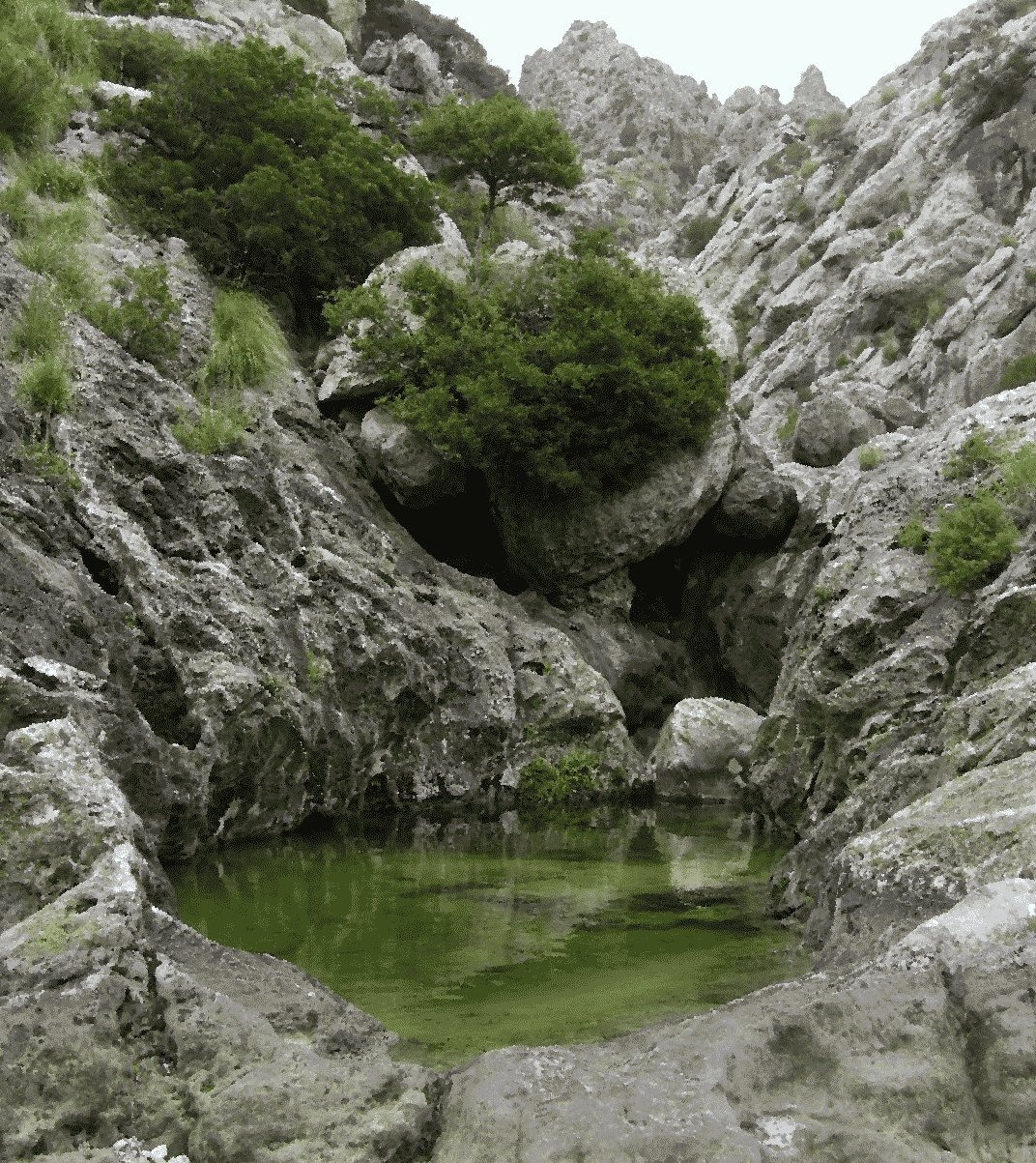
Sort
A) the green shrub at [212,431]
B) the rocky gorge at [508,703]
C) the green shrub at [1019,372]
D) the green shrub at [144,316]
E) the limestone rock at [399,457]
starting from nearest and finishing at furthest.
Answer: the rocky gorge at [508,703], the green shrub at [212,431], the green shrub at [144,316], the limestone rock at [399,457], the green shrub at [1019,372]

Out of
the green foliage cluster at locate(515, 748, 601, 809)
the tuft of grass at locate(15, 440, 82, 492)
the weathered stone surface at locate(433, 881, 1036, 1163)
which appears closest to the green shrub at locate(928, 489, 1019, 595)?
the green foliage cluster at locate(515, 748, 601, 809)

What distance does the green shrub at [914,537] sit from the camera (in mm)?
13115

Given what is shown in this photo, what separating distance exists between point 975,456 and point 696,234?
4607 cm

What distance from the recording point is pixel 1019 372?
2564cm

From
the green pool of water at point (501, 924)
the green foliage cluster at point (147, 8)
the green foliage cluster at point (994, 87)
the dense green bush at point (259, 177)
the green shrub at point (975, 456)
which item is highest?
the green foliage cluster at point (994, 87)

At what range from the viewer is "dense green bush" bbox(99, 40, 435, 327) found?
1800cm

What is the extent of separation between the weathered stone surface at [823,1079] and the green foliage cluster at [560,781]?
456 inches

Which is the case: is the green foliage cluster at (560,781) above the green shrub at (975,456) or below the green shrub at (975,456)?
below

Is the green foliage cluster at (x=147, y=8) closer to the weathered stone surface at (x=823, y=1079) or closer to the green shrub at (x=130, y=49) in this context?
the green shrub at (x=130, y=49)

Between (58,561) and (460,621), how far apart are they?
25.7 feet

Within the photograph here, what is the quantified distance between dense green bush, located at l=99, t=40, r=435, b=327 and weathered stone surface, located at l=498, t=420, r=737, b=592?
659 centimetres

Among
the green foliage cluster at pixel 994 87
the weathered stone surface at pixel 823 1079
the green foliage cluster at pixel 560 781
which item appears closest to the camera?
the weathered stone surface at pixel 823 1079

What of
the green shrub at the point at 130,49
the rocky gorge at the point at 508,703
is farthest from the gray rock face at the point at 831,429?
the green shrub at the point at 130,49

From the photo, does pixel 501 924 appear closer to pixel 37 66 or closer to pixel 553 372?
pixel 553 372
